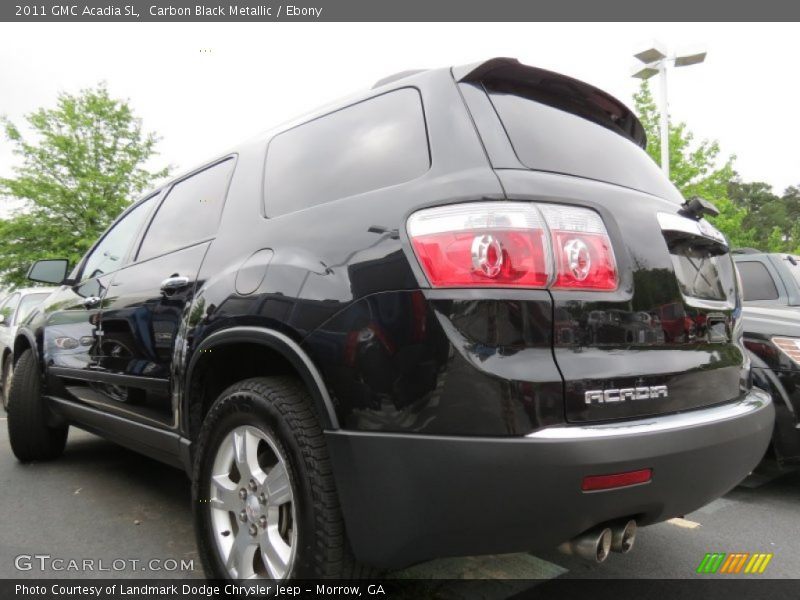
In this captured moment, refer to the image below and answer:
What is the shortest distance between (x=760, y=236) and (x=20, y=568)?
6565 centimetres

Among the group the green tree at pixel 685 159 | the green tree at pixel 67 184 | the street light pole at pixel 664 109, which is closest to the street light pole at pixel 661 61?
the street light pole at pixel 664 109

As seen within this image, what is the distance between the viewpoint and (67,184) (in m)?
22.4

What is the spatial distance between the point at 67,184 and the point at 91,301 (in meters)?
22.5

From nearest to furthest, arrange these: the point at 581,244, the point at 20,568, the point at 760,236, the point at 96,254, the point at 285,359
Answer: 1. the point at 581,244
2. the point at 285,359
3. the point at 20,568
4. the point at 96,254
5. the point at 760,236

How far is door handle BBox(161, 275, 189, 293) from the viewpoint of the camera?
2465mm

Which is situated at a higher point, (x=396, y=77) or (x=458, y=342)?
(x=396, y=77)

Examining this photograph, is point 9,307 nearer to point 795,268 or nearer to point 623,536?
point 623,536

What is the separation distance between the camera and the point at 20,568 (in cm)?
251

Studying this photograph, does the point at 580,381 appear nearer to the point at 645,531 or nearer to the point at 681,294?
the point at 681,294

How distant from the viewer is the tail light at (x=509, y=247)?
1.49m

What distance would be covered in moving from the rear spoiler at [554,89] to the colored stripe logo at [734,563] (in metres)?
1.84

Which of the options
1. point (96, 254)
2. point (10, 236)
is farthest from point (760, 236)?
point (96, 254)

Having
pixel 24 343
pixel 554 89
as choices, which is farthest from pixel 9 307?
pixel 554 89

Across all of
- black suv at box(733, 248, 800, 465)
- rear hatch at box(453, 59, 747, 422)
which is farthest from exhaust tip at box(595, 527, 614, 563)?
black suv at box(733, 248, 800, 465)
